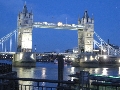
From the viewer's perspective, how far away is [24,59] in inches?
2931

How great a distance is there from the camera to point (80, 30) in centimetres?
9200

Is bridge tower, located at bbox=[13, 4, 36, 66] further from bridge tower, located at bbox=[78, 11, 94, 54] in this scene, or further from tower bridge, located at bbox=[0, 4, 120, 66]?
bridge tower, located at bbox=[78, 11, 94, 54]

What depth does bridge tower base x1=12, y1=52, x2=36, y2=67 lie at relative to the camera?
74.5 m

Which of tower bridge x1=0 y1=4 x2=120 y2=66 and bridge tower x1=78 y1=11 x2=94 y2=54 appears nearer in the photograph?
tower bridge x1=0 y1=4 x2=120 y2=66

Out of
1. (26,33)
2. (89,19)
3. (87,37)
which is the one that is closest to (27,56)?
(26,33)

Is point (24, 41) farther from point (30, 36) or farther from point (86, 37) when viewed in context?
point (86, 37)

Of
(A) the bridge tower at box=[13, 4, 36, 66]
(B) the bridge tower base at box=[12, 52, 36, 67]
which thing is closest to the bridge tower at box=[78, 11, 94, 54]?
(A) the bridge tower at box=[13, 4, 36, 66]

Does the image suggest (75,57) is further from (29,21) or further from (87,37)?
(29,21)

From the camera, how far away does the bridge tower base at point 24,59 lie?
74531 millimetres

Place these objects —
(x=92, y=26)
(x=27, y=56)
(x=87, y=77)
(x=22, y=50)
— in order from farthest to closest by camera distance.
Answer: (x=92, y=26) → (x=22, y=50) → (x=27, y=56) → (x=87, y=77)

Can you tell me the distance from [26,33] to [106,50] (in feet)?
91.9

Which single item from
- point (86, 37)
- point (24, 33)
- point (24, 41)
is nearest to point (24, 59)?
point (24, 41)

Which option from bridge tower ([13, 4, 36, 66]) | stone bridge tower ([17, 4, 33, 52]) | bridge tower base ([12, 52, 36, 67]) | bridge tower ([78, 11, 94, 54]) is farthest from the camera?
bridge tower ([78, 11, 94, 54])

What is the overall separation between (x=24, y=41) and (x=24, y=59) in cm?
769
